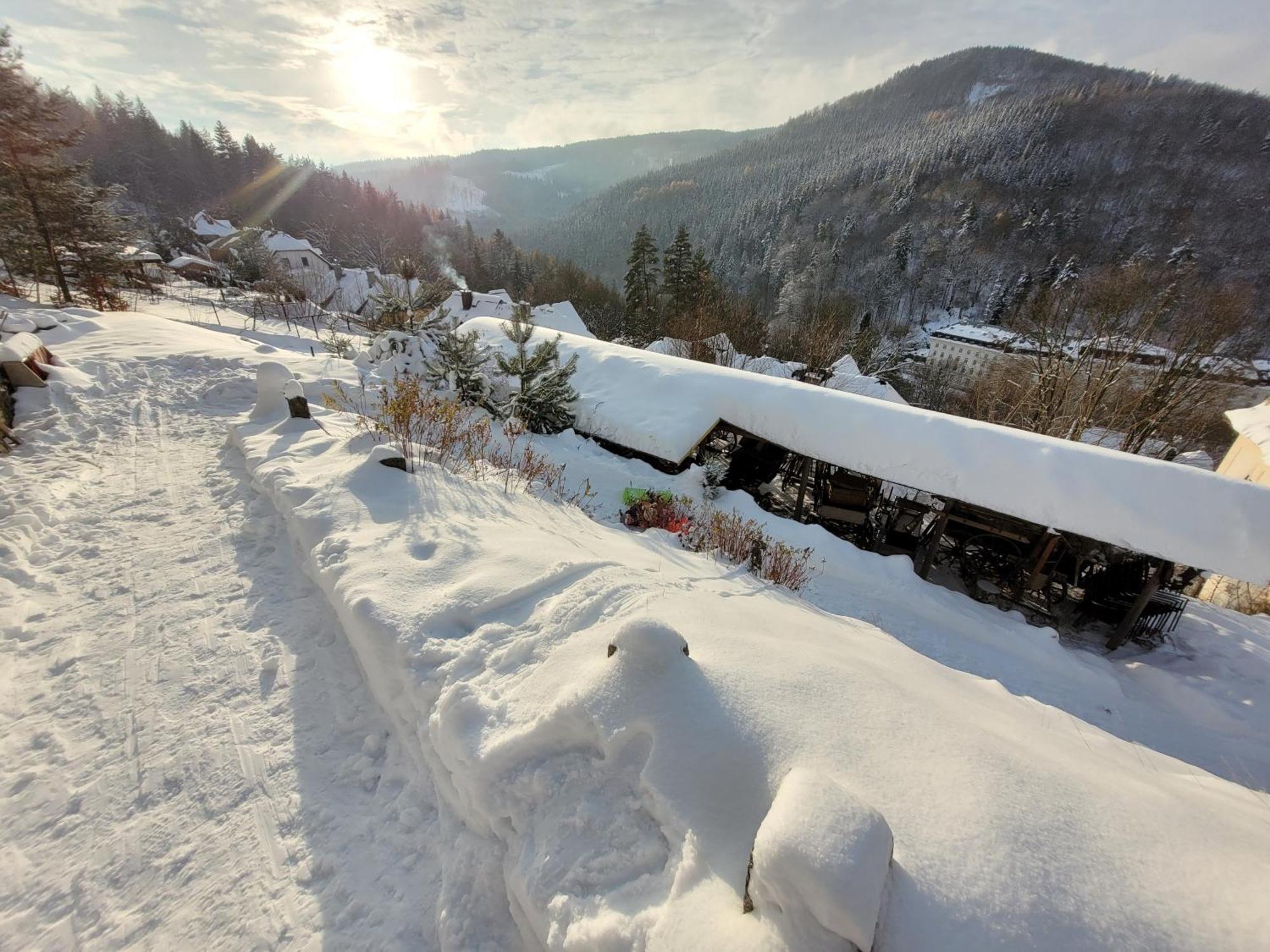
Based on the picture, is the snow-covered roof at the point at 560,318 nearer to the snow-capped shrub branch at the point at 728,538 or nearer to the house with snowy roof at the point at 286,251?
the house with snowy roof at the point at 286,251

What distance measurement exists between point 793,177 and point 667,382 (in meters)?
120

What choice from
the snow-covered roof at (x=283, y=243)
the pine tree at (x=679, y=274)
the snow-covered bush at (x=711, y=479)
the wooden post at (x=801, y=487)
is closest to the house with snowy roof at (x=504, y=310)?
the pine tree at (x=679, y=274)

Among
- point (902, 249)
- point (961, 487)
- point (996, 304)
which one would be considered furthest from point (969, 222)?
point (961, 487)

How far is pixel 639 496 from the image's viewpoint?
9.10 metres

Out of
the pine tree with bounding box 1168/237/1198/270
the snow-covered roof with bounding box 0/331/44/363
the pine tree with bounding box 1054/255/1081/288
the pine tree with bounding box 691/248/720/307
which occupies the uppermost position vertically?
the pine tree with bounding box 1168/237/1198/270

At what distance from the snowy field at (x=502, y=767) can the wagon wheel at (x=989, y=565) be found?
4.79m

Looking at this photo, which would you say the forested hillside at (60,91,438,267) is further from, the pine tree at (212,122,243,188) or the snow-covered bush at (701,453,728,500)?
the snow-covered bush at (701,453,728,500)

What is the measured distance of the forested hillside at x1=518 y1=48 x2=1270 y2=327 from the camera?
69125mm

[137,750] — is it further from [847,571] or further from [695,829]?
[847,571]

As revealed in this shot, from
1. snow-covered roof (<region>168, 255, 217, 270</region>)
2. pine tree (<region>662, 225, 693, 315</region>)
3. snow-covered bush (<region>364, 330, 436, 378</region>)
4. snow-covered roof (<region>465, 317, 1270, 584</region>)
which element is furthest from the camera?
snow-covered roof (<region>168, 255, 217, 270</region>)

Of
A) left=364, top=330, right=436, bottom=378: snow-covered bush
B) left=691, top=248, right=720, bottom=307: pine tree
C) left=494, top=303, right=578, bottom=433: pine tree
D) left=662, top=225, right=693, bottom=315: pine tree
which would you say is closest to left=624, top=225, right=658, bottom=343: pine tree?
left=662, top=225, right=693, bottom=315: pine tree

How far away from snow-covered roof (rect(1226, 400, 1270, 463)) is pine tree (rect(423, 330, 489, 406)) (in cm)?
1935

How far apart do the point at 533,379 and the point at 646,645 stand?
9.80 m

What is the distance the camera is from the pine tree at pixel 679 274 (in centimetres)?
3466
